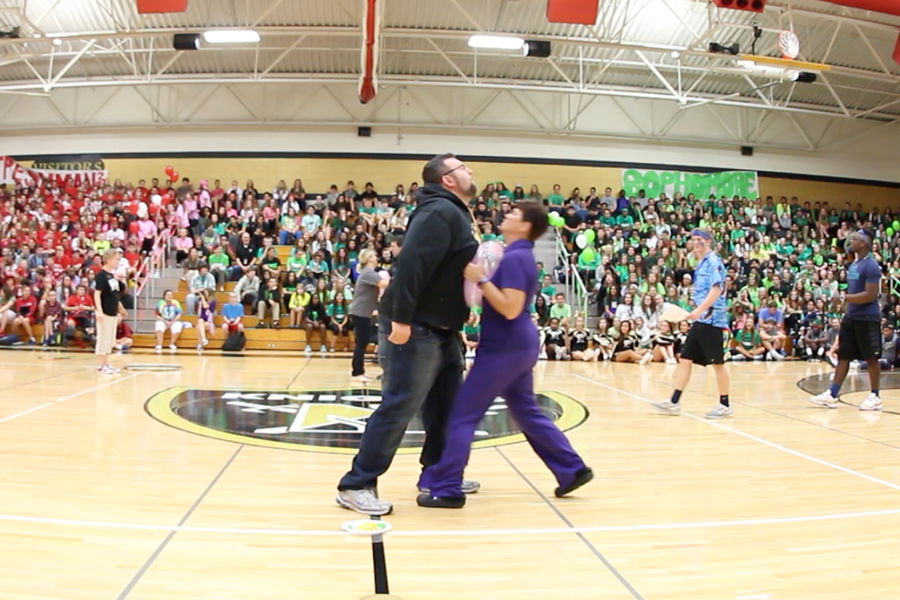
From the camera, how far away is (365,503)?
3553 mm

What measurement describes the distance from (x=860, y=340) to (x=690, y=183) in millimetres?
16219

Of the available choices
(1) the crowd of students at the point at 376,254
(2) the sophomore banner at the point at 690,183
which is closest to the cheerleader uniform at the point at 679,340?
(1) the crowd of students at the point at 376,254

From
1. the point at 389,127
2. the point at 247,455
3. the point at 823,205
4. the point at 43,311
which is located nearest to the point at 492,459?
the point at 247,455

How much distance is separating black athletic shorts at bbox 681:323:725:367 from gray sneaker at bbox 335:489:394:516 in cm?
424

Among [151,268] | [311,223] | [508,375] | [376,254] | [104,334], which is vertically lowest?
[104,334]

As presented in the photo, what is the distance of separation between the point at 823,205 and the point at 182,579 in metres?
25.1

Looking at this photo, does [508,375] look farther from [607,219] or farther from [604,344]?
[607,219]

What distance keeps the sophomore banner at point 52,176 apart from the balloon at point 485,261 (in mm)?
20923

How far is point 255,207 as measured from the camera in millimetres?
19453

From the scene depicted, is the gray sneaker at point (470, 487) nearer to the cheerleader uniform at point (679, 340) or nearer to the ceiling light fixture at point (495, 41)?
the cheerleader uniform at point (679, 340)

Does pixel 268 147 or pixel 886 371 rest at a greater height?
pixel 268 147

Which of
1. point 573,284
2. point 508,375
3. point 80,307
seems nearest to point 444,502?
point 508,375

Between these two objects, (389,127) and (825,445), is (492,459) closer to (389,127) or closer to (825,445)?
(825,445)

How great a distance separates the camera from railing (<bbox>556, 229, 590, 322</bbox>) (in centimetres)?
1662
